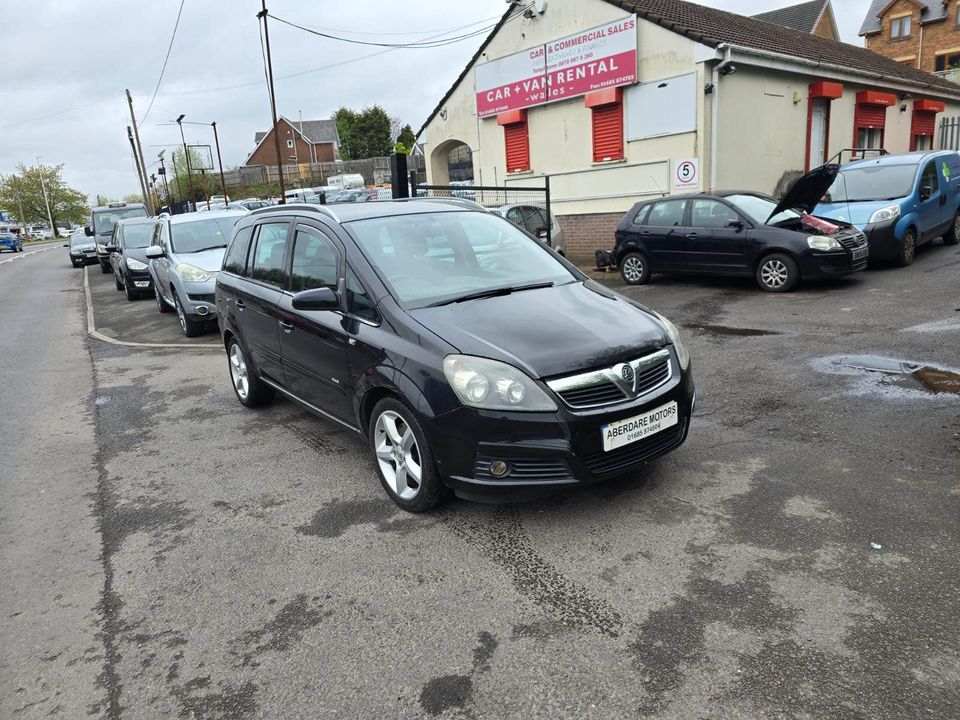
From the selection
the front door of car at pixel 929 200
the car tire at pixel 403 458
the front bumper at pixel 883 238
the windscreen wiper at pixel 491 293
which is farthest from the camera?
the front door of car at pixel 929 200

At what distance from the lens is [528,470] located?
11.5 feet

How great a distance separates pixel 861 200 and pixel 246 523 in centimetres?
1143

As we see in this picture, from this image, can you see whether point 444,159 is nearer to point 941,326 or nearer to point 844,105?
point 844,105

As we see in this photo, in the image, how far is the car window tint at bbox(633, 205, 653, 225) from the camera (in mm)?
11852

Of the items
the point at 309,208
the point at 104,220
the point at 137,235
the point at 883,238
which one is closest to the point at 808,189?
the point at 883,238

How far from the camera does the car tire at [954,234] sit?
13.1m

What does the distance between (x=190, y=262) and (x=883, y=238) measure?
10.7m

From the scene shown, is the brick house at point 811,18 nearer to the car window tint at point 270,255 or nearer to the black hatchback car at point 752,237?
the black hatchback car at point 752,237

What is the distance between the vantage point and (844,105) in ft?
58.6

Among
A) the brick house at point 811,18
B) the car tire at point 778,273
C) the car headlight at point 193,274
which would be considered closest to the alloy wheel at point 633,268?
the car tire at point 778,273

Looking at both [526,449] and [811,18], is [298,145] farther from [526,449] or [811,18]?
[526,449]

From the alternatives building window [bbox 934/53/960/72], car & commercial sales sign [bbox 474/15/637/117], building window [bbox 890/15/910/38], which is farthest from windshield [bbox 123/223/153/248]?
building window [bbox 890/15/910/38]

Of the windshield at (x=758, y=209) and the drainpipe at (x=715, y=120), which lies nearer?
the windshield at (x=758, y=209)

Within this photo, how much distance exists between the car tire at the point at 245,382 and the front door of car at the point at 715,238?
24.1 ft
